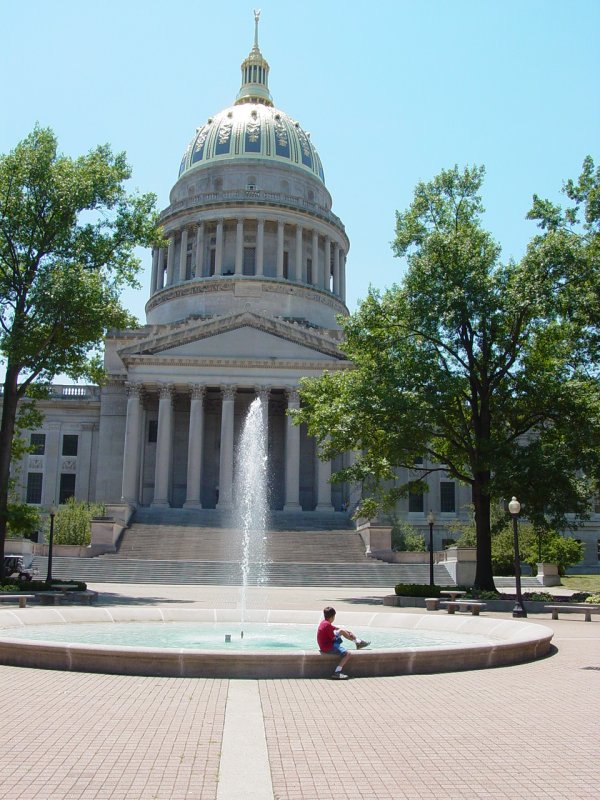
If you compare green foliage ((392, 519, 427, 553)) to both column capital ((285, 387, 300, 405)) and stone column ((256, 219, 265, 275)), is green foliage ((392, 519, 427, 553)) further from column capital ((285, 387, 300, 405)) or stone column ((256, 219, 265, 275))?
stone column ((256, 219, 265, 275))

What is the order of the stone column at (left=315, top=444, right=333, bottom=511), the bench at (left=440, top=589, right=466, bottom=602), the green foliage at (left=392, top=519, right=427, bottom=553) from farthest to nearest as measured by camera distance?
the stone column at (left=315, top=444, right=333, bottom=511), the green foliage at (left=392, top=519, right=427, bottom=553), the bench at (left=440, top=589, right=466, bottom=602)

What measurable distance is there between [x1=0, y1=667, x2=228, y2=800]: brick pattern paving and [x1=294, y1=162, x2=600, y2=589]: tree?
20.9 metres

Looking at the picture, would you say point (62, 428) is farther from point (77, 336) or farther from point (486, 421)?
point (486, 421)

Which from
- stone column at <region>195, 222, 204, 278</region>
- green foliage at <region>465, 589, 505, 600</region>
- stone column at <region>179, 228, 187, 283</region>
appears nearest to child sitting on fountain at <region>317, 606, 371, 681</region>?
green foliage at <region>465, 589, 505, 600</region>

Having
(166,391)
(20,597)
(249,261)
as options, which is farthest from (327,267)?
(20,597)

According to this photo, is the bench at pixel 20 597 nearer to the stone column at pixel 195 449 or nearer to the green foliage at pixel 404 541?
the green foliage at pixel 404 541

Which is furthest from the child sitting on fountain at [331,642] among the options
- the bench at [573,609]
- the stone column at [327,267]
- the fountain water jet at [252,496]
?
the stone column at [327,267]

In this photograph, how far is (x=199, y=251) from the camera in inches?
3206

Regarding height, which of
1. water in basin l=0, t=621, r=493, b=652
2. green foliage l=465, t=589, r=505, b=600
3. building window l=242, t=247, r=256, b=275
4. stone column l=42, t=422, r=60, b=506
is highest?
building window l=242, t=247, r=256, b=275

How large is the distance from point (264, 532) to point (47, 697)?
133 feet

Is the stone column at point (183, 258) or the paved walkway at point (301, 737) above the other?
the stone column at point (183, 258)

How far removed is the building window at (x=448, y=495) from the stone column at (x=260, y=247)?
87.5 feet

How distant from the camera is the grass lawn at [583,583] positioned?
43938mm

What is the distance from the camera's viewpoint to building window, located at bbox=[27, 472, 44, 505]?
6694cm
